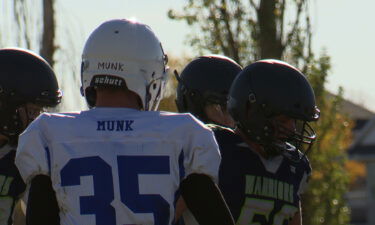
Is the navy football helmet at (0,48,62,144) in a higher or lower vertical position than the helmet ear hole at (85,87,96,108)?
lower

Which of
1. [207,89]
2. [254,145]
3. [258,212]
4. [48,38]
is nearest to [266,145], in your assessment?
[254,145]

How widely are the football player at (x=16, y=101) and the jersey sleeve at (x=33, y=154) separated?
184 centimetres

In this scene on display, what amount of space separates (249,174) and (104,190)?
1.63m

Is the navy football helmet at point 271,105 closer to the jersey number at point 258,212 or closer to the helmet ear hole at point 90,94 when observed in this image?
the jersey number at point 258,212

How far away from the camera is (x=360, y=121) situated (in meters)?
70.7

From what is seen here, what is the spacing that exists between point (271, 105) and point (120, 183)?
1939 millimetres

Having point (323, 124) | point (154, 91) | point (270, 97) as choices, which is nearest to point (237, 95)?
point (270, 97)

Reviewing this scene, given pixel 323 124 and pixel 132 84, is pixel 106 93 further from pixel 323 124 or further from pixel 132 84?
pixel 323 124

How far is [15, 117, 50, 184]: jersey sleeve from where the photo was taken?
15.4 feet

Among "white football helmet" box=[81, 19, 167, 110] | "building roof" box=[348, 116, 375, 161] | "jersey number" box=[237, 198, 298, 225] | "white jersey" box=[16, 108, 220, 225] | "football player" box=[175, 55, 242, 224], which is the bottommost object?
"building roof" box=[348, 116, 375, 161]

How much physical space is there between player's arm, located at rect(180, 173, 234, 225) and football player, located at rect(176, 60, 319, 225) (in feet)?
4.48

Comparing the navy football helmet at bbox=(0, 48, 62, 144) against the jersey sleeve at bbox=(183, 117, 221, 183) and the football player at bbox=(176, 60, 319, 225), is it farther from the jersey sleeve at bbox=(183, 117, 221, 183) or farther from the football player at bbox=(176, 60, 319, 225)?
the jersey sleeve at bbox=(183, 117, 221, 183)

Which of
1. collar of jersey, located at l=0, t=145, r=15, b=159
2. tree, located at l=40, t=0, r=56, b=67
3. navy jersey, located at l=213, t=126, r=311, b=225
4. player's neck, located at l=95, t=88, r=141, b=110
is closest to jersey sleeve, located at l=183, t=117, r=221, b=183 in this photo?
player's neck, located at l=95, t=88, r=141, b=110

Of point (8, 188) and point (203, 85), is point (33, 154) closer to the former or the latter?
point (8, 188)
